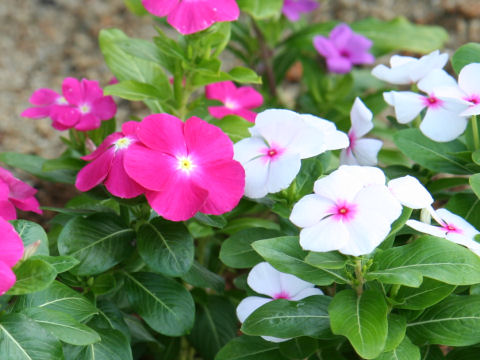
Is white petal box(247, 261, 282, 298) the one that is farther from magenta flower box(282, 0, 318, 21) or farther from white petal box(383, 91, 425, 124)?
magenta flower box(282, 0, 318, 21)

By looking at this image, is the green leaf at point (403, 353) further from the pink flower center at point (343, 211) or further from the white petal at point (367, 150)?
the white petal at point (367, 150)

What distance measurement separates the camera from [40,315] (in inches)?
45.6

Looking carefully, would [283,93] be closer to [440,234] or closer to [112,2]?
[112,2]

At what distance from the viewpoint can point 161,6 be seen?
1.47m

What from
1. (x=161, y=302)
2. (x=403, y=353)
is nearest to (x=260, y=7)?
(x=161, y=302)

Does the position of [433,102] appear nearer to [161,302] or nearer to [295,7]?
[161,302]

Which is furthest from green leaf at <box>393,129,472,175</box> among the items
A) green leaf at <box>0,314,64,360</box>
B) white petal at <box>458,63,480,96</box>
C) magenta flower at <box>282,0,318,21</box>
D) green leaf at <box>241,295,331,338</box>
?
magenta flower at <box>282,0,318,21</box>

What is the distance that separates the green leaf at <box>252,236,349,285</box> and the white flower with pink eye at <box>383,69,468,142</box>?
0.41 metres

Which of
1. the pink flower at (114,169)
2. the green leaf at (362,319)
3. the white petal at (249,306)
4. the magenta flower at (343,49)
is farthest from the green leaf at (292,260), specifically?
the magenta flower at (343,49)

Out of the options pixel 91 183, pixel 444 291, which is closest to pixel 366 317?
pixel 444 291

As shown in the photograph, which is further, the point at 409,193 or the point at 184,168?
the point at 184,168

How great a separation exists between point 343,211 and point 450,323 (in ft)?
1.01

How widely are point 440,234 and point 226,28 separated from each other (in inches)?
32.6

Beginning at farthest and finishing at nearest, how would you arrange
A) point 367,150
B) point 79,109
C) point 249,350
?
point 79,109, point 367,150, point 249,350
